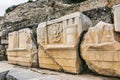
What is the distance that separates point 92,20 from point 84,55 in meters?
0.63

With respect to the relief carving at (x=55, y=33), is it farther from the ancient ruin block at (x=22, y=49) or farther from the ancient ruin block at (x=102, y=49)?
the ancient ruin block at (x=22, y=49)

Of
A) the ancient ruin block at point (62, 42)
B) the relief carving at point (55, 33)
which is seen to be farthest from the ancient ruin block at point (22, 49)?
the relief carving at point (55, 33)

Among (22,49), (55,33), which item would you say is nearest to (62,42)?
(55,33)

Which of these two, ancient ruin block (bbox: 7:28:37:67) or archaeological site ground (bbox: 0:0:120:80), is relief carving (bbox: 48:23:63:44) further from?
ancient ruin block (bbox: 7:28:37:67)

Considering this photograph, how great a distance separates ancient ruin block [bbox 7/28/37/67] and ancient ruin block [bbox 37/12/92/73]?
0.31 m

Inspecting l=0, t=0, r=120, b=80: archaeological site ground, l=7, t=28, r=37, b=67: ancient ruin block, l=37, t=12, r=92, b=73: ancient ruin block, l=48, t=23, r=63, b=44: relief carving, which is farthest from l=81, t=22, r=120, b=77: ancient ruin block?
l=7, t=28, r=37, b=67: ancient ruin block

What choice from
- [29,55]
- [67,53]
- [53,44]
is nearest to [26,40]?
[29,55]

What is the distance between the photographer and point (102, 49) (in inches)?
106

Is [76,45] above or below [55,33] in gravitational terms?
below

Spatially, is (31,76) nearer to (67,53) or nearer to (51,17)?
(67,53)

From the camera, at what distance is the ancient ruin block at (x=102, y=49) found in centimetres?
256

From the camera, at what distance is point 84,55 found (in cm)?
295

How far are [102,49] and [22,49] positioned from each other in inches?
88.4

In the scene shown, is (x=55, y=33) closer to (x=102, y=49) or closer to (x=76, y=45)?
(x=76, y=45)
